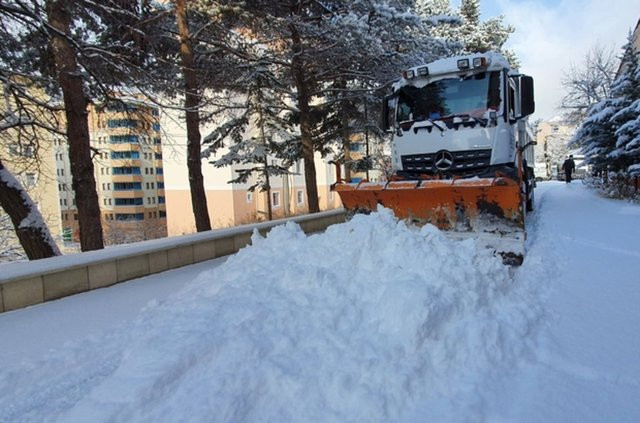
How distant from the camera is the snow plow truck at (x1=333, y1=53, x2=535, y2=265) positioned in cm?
638

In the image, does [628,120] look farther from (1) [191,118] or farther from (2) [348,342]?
(2) [348,342]

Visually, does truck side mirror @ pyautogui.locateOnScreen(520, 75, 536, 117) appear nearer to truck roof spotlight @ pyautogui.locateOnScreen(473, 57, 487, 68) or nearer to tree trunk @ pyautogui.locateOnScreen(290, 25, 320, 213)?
truck roof spotlight @ pyautogui.locateOnScreen(473, 57, 487, 68)

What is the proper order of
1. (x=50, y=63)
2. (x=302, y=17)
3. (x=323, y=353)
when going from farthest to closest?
(x=302, y=17), (x=50, y=63), (x=323, y=353)

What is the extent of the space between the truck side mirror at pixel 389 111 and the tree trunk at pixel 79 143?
574cm

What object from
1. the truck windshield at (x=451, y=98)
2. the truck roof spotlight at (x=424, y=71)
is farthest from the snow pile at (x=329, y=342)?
the truck roof spotlight at (x=424, y=71)

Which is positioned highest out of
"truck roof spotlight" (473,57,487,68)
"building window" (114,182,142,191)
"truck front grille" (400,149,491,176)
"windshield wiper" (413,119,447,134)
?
"building window" (114,182,142,191)

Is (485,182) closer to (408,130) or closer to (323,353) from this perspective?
(408,130)

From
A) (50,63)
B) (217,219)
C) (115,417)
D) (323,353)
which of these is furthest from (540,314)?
(217,219)

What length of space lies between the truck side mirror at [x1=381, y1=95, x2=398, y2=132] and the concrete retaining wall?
142 inches

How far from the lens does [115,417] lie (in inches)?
99.4

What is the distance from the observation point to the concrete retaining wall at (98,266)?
4.86m

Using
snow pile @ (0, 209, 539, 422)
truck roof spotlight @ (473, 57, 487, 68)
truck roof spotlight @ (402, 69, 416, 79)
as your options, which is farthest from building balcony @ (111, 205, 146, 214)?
snow pile @ (0, 209, 539, 422)

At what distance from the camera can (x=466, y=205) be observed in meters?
6.62

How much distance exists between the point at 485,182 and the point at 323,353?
4.00 metres
